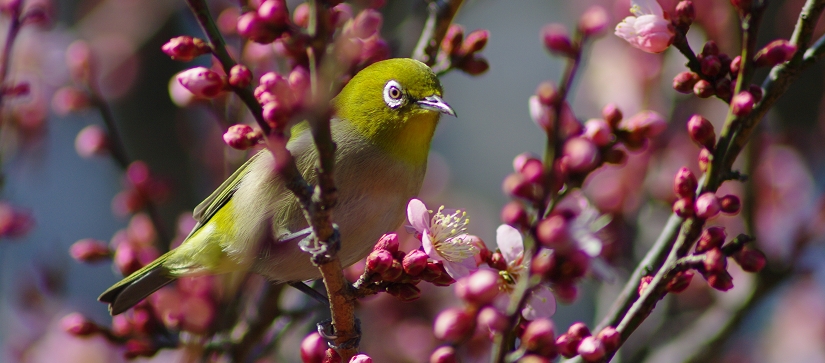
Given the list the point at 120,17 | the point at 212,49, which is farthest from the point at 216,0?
the point at 212,49

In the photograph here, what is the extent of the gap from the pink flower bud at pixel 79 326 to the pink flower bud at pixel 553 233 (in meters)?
2.56

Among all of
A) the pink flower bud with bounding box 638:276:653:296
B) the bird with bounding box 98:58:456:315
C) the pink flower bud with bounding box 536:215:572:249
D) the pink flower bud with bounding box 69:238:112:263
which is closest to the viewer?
the pink flower bud with bounding box 536:215:572:249

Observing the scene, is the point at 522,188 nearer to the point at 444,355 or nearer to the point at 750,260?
the point at 444,355

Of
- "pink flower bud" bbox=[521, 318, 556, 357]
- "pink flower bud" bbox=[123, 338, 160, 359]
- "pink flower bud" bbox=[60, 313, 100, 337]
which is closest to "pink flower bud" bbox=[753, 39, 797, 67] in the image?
"pink flower bud" bbox=[521, 318, 556, 357]

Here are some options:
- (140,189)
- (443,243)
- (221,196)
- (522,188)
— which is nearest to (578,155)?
(522,188)

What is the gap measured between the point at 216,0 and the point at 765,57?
156 inches

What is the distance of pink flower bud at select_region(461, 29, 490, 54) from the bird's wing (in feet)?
3.69

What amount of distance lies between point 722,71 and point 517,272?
88 cm

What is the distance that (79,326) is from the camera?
131 inches

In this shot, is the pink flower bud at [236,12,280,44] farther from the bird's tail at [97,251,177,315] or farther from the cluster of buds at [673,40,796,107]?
the bird's tail at [97,251,177,315]

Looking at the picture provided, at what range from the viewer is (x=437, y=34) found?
11.4ft

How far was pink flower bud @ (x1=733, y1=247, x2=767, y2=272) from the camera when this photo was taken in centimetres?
199

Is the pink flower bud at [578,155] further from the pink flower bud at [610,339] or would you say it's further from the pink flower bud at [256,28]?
the pink flower bud at [256,28]

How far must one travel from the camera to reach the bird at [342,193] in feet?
10.5
